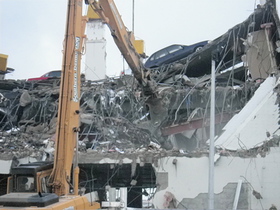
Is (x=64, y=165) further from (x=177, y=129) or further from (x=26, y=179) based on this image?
(x=177, y=129)

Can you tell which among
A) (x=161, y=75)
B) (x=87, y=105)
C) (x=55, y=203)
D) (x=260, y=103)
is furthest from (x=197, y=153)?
(x=161, y=75)

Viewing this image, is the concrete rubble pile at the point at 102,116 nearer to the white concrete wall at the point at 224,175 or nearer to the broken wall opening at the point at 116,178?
the broken wall opening at the point at 116,178

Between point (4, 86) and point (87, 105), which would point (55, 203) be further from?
point (4, 86)

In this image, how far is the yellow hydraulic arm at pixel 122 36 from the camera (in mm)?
7570

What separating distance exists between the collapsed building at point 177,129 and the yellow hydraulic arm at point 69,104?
94.3 inches

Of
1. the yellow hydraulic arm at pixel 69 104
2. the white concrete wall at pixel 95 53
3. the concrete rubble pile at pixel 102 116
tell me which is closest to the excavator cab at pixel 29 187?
the yellow hydraulic arm at pixel 69 104

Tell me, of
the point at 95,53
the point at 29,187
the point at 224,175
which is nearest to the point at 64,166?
the point at 29,187

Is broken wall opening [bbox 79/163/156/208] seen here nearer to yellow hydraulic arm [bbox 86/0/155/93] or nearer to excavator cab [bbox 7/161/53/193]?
yellow hydraulic arm [bbox 86/0/155/93]

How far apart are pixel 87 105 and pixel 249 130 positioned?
534cm

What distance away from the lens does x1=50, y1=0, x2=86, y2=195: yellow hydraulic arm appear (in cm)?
582

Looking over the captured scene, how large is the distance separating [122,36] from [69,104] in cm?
281

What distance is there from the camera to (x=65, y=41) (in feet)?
20.7

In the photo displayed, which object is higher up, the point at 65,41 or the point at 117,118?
the point at 65,41

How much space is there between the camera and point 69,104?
605 cm
